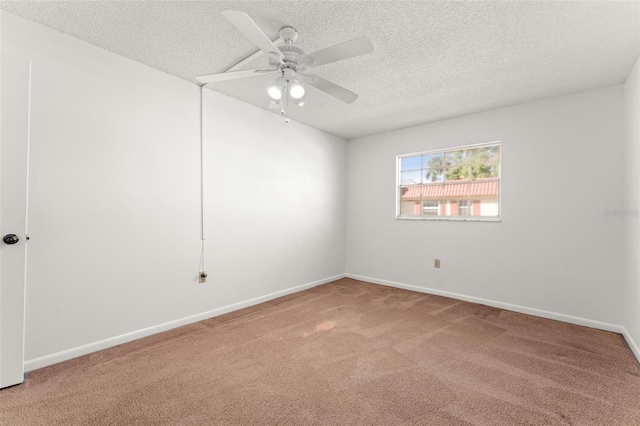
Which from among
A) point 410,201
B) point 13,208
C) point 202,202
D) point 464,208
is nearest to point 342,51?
point 202,202

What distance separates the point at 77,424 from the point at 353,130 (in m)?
4.37

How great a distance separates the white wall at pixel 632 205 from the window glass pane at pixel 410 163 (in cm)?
217

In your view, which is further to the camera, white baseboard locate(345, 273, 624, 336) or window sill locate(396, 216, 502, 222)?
window sill locate(396, 216, 502, 222)

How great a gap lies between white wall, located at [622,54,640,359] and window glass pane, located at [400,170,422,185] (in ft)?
7.13

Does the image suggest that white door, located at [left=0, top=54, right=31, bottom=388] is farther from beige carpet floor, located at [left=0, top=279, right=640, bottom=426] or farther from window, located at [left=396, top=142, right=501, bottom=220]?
window, located at [left=396, top=142, right=501, bottom=220]

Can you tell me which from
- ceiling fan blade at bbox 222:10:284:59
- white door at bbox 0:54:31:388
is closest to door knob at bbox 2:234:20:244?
white door at bbox 0:54:31:388

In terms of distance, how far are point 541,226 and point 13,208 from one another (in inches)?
190

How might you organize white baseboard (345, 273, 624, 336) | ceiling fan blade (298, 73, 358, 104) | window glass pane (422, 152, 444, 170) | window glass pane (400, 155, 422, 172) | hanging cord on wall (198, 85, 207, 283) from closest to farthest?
ceiling fan blade (298, 73, 358, 104), white baseboard (345, 273, 624, 336), hanging cord on wall (198, 85, 207, 283), window glass pane (422, 152, 444, 170), window glass pane (400, 155, 422, 172)

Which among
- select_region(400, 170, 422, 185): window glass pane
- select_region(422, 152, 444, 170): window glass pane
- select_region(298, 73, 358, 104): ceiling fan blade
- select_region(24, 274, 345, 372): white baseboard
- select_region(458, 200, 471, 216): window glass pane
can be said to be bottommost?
select_region(24, 274, 345, 372): white baseboard

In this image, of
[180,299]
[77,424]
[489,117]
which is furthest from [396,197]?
[77,424]

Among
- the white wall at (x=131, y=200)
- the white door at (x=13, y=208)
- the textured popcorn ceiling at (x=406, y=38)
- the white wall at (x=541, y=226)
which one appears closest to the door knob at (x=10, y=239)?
the white door at (x=13, y=208)

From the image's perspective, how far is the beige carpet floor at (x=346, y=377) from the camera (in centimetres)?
163

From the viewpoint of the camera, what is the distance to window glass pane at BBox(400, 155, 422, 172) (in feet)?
14.4

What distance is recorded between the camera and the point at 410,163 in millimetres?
4469
